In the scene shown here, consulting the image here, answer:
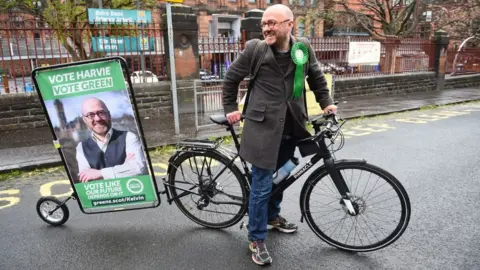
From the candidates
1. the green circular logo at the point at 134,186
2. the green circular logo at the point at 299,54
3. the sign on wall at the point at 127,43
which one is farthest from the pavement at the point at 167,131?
the green circular logo at the point at 299,54

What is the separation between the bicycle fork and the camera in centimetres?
314

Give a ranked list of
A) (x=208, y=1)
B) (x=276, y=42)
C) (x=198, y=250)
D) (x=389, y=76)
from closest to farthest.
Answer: (x=276, y=42), (x=198, y=250), (x=389, y=76), (x=208, y=1)

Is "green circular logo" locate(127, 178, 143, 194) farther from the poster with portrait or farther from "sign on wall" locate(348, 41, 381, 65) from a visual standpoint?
"sign on wall" locate(348, 41, 381, 65)

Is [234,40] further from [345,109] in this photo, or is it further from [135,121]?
[135,121]

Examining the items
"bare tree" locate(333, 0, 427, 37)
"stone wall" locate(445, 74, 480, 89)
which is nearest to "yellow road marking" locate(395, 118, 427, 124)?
"stone wall" locate(445, 74, 480, 89)

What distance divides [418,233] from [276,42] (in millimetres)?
2289

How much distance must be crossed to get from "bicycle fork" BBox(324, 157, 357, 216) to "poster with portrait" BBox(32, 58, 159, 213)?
1.65 metres

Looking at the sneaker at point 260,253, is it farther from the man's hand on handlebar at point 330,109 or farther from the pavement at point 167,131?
the pavement at point 167,131

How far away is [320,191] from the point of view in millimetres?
3328

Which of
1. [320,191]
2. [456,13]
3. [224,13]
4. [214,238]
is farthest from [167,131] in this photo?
[224,13]

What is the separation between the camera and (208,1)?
41.5 m

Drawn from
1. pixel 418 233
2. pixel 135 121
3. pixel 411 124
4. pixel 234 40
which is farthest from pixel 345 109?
pixel 135 121

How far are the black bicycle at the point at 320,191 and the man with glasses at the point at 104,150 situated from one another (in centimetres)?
37

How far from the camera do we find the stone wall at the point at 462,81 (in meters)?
17.4
